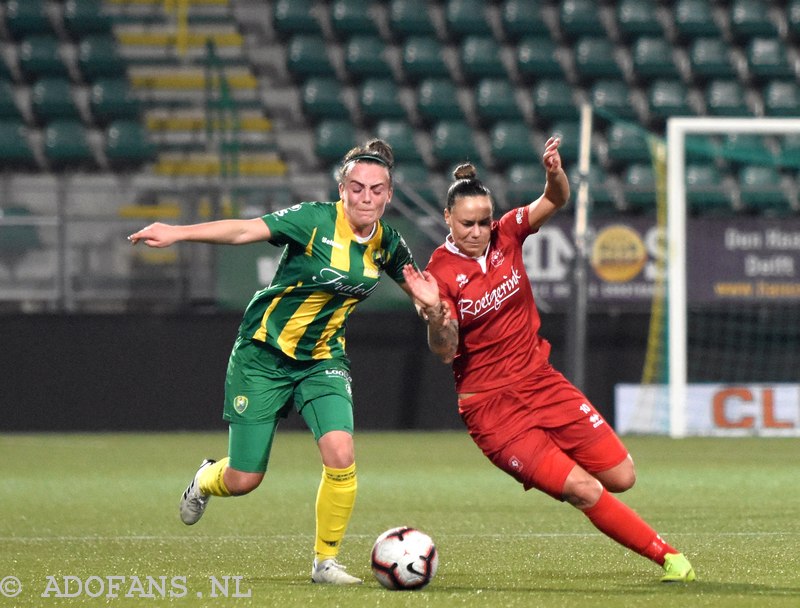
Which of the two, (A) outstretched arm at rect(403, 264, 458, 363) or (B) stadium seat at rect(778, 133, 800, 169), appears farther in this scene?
(B) stadium seat at rect(778, 133, 800, 169)

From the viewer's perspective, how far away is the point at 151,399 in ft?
51.2

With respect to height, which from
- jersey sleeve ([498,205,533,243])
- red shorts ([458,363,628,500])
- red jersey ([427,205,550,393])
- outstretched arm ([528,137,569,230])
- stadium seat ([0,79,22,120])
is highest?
stadium seat ([0,79,22,120])

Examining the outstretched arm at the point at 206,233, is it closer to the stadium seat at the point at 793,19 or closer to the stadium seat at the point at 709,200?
the stadium seat at the point at 709,200

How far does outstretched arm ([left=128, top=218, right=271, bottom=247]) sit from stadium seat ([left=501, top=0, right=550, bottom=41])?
14.7 metres

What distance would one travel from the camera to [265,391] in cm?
623

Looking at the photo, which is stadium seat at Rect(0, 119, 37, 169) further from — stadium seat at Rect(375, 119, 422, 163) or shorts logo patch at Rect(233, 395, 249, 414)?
shorts logo patch at Rect(233, 395, 249, 414)

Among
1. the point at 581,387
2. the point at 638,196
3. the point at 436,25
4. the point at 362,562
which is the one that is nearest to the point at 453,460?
the point at 581,387

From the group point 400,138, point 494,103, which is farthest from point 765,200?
point 400,138

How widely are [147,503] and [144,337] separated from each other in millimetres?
6262

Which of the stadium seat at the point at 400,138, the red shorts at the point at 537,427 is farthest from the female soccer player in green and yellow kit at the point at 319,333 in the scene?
the stadium seat at the point at 400,138

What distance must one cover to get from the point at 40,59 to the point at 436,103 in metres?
5.12

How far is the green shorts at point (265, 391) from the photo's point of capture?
6.19 metres

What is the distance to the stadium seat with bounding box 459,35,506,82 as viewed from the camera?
1972 centimetres
